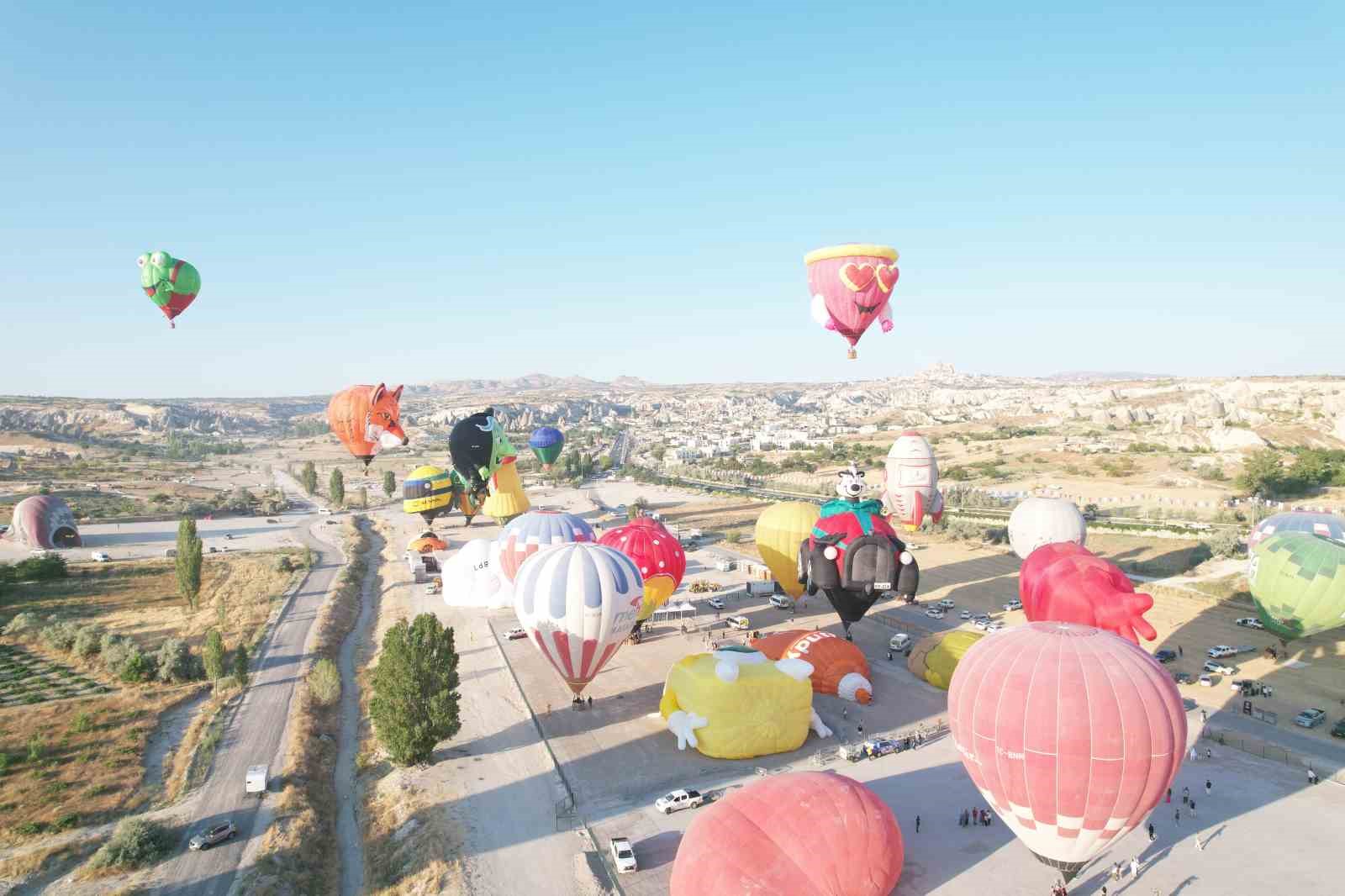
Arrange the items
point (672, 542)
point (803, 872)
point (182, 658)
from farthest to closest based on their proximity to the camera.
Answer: point (672, 542) < point (182, 658) < point (803, 872)

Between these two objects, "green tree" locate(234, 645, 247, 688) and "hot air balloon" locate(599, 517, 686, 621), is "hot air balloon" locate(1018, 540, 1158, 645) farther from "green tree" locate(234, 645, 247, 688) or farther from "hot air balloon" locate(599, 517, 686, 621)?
"green tree" locate(234, 645, 247, 688)

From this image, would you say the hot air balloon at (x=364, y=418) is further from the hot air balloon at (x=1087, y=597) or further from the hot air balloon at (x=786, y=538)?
the hot air balloon at (x=1087, y=597)

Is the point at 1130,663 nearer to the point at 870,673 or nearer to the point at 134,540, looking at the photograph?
the point at 870,673

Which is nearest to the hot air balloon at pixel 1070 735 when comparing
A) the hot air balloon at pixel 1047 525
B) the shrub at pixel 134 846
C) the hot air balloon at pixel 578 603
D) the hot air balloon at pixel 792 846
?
the hot air balloon at pixel 792 846

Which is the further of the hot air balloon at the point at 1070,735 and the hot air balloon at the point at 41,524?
the hot air balloon at the point at 41,524

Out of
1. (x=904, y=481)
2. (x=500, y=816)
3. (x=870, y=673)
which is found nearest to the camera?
(x=500, y=816)

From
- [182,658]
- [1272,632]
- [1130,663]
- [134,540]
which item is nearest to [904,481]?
[1272,632]

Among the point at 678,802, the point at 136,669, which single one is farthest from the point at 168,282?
the point at 678,802

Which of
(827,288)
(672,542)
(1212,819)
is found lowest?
(1212,819)
